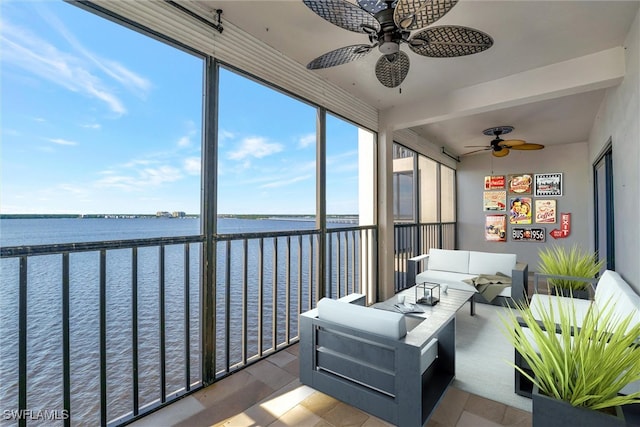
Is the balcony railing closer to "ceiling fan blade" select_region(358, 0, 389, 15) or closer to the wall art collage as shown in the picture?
"ceiling fan blade" select_region(358, 0, 389, 15)

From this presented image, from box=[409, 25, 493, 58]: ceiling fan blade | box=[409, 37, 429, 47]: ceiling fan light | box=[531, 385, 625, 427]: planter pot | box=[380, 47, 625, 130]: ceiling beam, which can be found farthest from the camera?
box=[380, 47, 625, 130]: ceiling beam

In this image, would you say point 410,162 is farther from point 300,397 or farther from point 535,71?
point 300,397

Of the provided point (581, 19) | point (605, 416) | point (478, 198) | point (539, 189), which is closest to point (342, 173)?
point (581, 19)

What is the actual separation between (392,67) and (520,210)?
21.0 feet

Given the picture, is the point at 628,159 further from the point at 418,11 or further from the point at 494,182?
the point at 494,182

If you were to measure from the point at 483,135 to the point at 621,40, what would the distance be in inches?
126

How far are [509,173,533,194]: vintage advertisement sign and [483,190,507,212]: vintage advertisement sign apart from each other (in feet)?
0.76

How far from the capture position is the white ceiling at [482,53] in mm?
2277

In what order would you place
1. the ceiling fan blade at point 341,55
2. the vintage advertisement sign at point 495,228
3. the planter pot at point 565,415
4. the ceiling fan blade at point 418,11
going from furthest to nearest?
the vintage advertisement sign at point 495,228, the ceiling fan blade at point 341,55, the ceiling fan blade at point 418,11, the planter pot at point 565,415

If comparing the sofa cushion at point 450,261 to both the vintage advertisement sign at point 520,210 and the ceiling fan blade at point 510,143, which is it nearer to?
the ceiling fan blade at point 510,143

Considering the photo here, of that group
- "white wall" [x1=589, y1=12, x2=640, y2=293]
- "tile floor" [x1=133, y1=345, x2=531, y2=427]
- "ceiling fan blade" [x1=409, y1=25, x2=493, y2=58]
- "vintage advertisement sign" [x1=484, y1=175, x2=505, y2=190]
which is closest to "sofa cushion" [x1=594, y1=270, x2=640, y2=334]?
"white wall" [x1=589, y1=12, x2=640, y2=293]

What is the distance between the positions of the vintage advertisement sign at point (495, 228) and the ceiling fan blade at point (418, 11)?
6.79m

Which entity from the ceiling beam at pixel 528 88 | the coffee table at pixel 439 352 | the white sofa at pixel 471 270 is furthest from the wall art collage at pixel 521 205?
the coffee table at pixel 439 352

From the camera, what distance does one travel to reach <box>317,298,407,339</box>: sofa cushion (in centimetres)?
174
